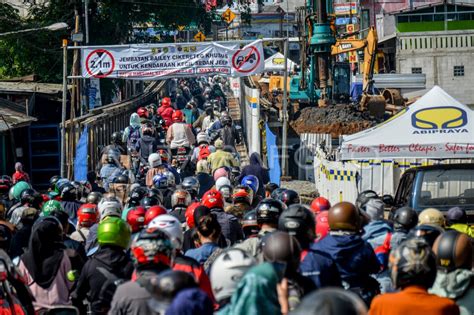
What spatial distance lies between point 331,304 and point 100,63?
872 inches

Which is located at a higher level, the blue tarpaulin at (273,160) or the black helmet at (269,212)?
the black helmet at (269,212)

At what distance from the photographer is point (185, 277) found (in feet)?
21.8

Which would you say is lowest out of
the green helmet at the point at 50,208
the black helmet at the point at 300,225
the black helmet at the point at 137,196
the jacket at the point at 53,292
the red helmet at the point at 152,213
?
the jacket at the point at 53,292

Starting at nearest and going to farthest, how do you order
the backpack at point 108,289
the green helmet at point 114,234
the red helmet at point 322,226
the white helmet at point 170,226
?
the backpack at point 108,289
the green helmet at point 114,234
the white helmet at point 170,226
the red helmet at point 322,226

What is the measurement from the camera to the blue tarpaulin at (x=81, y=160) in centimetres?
2600

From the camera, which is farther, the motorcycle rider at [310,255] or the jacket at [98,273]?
the jacket at [98,273]

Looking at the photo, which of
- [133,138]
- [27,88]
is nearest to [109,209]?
[133,138]

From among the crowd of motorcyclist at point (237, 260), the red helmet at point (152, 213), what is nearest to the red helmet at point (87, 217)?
the crowd of motorcyclist at point (237, 260)

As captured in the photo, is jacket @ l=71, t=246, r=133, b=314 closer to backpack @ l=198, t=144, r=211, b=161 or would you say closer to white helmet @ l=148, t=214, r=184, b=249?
white helmet @ l=148, t=214, r=184, b=249

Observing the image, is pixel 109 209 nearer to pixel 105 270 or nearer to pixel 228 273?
pixel 105 270

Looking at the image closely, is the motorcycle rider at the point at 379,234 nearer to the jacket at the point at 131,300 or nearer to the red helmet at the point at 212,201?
the red helmet at the point at 212,201

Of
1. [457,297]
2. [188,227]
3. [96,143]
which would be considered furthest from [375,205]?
[96,143]

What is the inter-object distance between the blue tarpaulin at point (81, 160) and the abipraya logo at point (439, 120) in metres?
8.61

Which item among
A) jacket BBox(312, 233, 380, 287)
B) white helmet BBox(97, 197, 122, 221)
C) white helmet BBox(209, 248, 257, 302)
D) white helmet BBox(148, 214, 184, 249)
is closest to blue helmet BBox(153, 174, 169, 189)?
white helmet BBox(97, 197, 122, 221)
